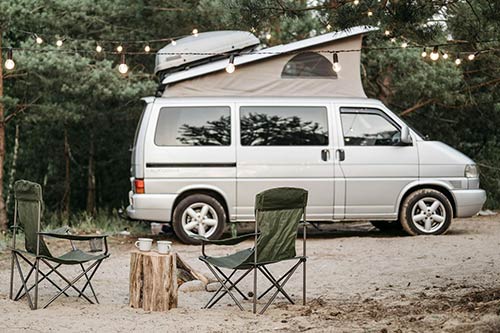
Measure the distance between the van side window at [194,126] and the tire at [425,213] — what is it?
98.9 inches

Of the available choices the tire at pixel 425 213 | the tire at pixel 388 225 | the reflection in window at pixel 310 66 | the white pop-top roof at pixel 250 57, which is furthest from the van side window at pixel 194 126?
the tire at pixel 388 225

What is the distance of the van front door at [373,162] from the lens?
11102 mm

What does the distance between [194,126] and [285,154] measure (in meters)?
1.22

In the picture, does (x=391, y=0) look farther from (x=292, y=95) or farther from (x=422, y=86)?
(x=422, y=86)

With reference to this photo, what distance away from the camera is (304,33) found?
15.3 meters

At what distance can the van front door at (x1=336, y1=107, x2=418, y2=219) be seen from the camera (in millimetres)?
11102

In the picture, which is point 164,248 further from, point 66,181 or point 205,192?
point 66,181

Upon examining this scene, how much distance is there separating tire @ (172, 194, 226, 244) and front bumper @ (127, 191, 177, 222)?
0.14 metres

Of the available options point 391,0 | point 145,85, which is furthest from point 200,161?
point 391,0

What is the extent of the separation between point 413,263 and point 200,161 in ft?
10.3

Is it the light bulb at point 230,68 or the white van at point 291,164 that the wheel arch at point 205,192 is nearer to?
the white van at point 291,164

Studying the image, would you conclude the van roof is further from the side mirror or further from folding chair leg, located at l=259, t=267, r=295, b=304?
folding chair leg, located at l=259, t=267, r=295, b=304

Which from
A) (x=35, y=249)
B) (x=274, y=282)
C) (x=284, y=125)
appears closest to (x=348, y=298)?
(x=274, y=282)

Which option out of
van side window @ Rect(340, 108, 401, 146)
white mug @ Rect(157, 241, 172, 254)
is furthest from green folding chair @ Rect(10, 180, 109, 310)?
van side window @ Rect(340, 108, 401, 146)
